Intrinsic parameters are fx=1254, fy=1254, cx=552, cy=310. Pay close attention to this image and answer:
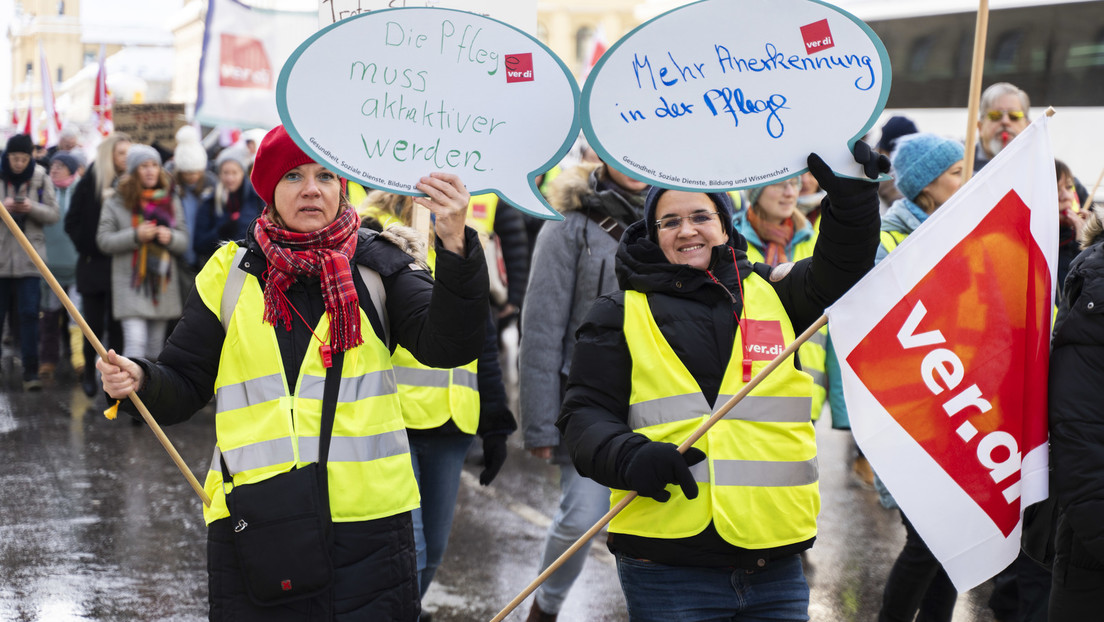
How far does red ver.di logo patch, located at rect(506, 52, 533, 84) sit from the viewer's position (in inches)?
118

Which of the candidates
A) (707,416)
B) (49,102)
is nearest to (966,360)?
(707,416)

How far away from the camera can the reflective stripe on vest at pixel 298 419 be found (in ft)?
9.45

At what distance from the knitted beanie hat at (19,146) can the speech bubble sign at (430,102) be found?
7.36 metres

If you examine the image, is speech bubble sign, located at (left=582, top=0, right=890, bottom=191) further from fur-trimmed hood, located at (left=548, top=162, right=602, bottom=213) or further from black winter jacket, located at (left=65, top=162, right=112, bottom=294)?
black winter jacket, located at (left=65, top=162, right=112, bottom=294)

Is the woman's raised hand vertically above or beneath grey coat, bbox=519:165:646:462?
above

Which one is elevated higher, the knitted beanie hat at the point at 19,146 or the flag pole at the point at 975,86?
the flag pole at the point at 975,86

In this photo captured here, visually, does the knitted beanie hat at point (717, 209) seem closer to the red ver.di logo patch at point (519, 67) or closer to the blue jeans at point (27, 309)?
the red ver.di logo patch at point (519, 67)

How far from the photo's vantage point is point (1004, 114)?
6703 millimetres

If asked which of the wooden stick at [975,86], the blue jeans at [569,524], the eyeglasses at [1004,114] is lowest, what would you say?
the blue jeans at [569,524]

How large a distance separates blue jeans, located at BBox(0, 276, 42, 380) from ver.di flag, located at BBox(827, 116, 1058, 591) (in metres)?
8.11

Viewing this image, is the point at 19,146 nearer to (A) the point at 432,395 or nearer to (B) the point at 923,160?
(A) the point at 432,395

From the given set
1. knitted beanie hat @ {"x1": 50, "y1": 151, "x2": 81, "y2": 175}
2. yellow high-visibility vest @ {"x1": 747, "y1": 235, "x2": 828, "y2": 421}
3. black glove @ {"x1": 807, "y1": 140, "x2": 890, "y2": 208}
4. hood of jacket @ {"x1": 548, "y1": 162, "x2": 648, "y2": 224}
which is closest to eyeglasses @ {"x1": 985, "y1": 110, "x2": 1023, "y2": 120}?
yellow high-visibility vest @ {"x1": 747, "y1": 235, "x2": 828, "y2": 421}

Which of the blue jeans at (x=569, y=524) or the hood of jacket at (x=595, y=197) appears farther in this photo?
the hood of jacket at (x=595, y=197)

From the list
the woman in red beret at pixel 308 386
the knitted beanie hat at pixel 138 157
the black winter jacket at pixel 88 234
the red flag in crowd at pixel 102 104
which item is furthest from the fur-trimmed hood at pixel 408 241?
the red flag in crowd at pixel 102 104
